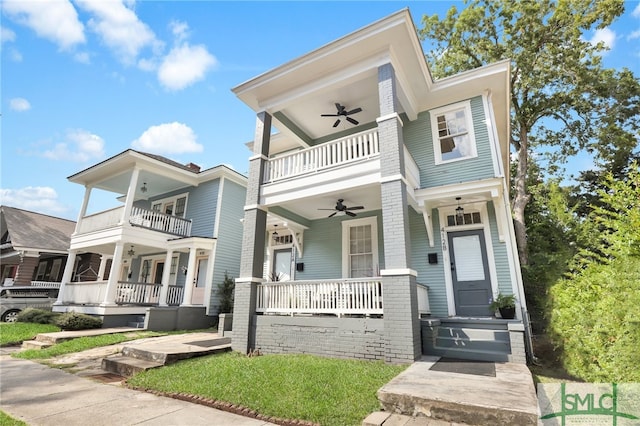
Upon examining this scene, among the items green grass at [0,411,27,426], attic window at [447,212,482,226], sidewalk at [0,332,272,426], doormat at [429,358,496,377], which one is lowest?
sidewalk at [0,332,272,426]

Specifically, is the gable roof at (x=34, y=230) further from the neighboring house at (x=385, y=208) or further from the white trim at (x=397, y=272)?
the white trim at (x=397, y=272)

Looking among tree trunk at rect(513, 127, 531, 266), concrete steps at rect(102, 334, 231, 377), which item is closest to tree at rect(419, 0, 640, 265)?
tree trunk at rect(513, 127, 531, 266)

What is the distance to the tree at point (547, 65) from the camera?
12.7 metres

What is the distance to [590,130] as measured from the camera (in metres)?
15.0

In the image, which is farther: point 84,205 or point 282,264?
point 84,205

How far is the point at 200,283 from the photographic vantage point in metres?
12.5

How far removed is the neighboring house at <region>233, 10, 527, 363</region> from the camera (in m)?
5.60

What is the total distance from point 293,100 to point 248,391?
6757 millimetres

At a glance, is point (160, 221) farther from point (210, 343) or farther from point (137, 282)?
point (210, 343)

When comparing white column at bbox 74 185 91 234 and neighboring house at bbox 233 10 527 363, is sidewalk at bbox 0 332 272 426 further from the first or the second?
white column at bbox 74 185 91 234

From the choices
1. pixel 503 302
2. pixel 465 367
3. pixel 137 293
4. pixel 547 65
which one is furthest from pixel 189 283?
pixel 547 65

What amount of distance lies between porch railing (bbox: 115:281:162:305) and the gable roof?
10167 millimetres

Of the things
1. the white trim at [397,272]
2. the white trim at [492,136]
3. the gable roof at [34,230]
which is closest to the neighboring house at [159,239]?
the gable roof at [34,230]

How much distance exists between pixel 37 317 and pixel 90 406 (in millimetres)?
10419
